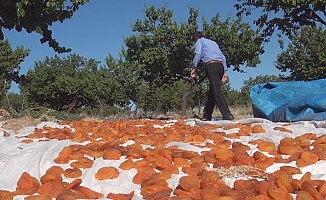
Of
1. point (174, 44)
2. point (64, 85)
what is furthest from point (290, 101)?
point (64, 85)

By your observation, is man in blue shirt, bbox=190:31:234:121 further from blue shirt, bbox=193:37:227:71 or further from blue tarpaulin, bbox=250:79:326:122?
blue tarpaulin, bbox=250:79:326:122

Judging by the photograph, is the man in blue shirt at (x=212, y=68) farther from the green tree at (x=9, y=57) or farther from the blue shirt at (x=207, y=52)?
the green tree at (x=9, y=57)

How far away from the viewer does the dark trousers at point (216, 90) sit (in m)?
5.64

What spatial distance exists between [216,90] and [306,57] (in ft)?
60.4

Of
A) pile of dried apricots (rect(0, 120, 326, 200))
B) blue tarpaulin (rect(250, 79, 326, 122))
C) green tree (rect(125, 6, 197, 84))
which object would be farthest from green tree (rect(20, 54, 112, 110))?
pile of dried apricots (rect(0, 120, 326, 200))

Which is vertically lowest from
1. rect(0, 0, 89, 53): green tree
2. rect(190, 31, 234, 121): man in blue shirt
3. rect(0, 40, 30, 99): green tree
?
rect(190, 31, 234, 121): man in blue shirt

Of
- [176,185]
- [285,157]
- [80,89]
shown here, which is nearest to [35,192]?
[176,185]

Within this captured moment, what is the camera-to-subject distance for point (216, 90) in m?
5.77

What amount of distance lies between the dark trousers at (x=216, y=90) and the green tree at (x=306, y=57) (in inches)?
668

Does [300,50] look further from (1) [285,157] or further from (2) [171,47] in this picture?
(1) [285,157]

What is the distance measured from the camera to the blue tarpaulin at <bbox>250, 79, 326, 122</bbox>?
456 centimetres

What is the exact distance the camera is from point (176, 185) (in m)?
1.86

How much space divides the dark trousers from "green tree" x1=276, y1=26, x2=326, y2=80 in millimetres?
16974

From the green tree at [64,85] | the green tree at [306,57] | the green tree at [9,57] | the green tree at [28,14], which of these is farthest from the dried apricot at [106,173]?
the green tree at [64,85]
